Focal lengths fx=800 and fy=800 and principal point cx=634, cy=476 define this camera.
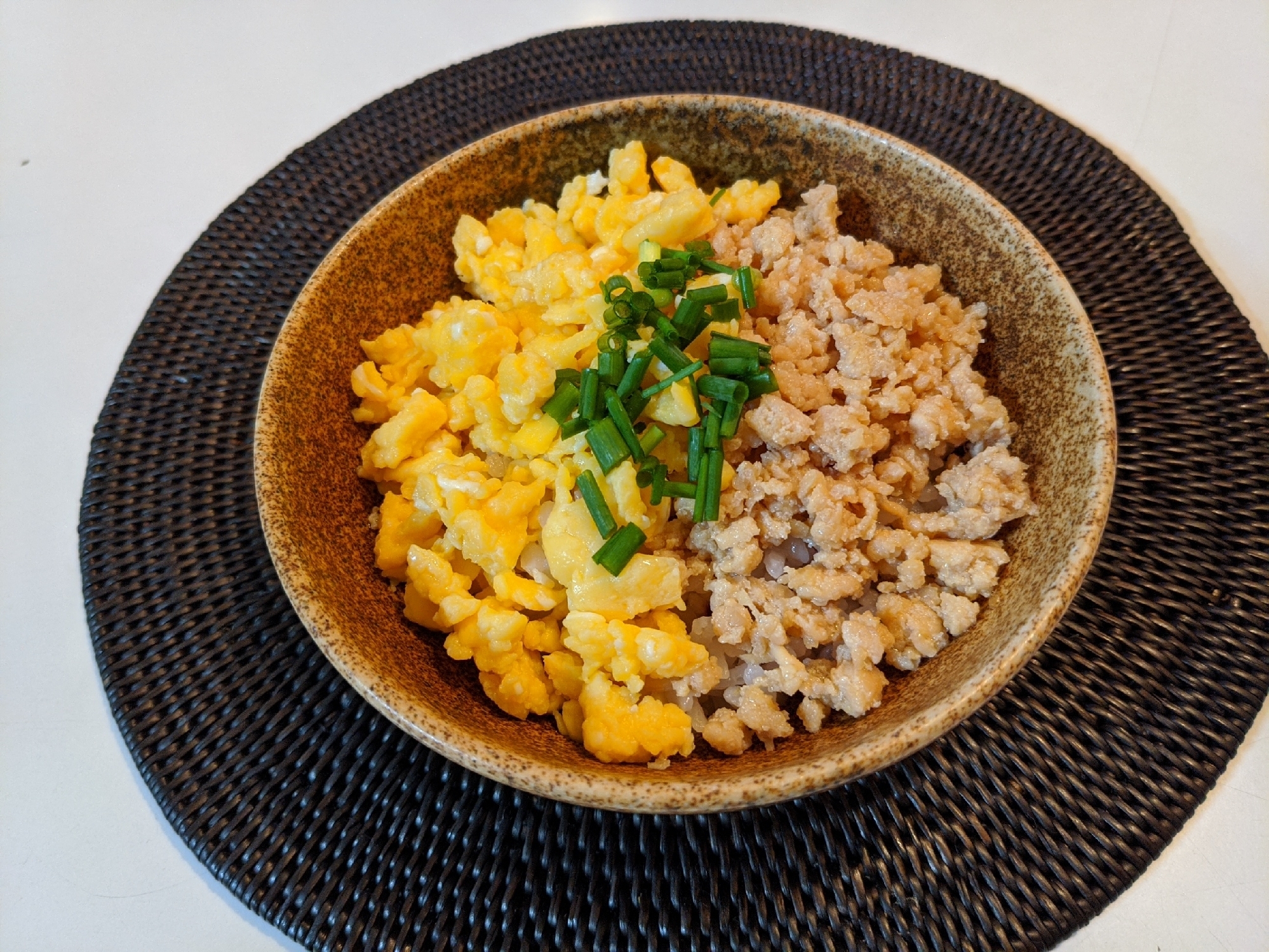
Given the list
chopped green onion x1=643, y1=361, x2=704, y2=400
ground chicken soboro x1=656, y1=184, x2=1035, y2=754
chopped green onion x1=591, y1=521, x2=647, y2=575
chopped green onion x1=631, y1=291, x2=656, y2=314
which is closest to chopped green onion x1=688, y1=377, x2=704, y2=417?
chopped green onion x1=643, y1=361, x2=704, y2=400

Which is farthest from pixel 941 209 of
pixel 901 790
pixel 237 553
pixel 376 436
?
pixel 237 553

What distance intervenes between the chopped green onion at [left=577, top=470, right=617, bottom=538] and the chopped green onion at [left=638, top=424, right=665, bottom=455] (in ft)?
0.47

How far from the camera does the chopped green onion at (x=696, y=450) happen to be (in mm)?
1787

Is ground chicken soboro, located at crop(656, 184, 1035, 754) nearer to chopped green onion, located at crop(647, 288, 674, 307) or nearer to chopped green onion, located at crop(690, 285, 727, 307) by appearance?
chopped green onion, located at crop(690, 285, 727, 307)

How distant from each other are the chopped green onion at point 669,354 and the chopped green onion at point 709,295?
10 centimetres

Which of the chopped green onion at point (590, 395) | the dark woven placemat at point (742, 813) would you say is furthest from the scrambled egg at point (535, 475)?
the dark woven placemat at point (742, 813)

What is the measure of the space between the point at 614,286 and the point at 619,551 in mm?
677

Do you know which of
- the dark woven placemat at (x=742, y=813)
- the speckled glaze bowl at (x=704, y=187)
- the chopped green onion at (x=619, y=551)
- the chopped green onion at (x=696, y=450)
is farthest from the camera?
the chopped green onion at (x=696, y=450)

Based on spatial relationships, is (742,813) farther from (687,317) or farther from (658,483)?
(687,317)

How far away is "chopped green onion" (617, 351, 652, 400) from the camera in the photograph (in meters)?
1.82

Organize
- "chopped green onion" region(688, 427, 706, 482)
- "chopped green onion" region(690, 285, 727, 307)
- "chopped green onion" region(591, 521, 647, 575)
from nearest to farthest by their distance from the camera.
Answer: "chopped green onion" region(591, 521, 647, 575)
"chopped green onion" region(688, 427, 706, 482)
"chopped green onion" region(690, 285, 727, 307)

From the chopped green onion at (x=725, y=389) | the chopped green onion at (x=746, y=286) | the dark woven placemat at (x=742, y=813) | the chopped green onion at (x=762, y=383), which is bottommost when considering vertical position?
the dark woven placemat at (x=742, y=813)

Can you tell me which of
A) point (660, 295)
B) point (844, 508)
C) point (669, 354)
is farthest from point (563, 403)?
point (844, 508)

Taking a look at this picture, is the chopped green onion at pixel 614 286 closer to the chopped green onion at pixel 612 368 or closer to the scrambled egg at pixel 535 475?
the scrambled egg at pixel 535 475
